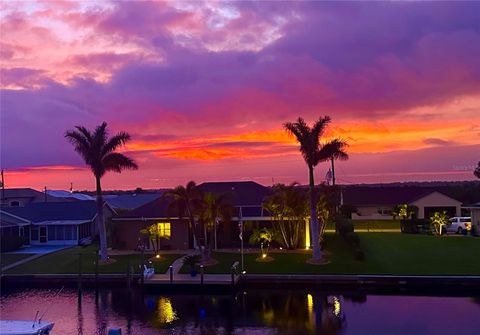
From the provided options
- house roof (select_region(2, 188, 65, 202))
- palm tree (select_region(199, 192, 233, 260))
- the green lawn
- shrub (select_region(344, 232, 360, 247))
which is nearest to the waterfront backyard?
shrub (select_region(344, 232, 360, 247))

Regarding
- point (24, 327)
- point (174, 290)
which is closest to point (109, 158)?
point (174, 290)

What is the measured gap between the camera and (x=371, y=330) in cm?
2692

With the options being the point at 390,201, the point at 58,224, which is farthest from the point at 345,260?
the point at 390,201

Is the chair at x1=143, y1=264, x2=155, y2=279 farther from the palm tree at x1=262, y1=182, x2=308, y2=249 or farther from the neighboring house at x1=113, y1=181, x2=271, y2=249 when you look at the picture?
the palm tree at x1=262, y1=182, x2=308, y2=249

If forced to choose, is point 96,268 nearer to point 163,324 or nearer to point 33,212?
point 163,324

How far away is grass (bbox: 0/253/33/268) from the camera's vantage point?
146 ft

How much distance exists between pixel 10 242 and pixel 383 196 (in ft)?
173

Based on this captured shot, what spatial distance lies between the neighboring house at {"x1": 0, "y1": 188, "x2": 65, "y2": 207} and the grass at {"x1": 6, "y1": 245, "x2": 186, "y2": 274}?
129 ft

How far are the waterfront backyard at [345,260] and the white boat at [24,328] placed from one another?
14.5 meters

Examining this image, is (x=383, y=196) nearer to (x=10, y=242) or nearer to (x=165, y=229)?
(x=165, y=229)

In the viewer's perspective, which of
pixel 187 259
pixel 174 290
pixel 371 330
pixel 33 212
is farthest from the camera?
pixel 33 212

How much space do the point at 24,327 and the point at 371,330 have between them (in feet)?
52.3

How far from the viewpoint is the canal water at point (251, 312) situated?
27625 millimetres

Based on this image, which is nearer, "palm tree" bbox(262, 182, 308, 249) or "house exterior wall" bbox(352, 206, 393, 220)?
"palm tree" bbox(262, 182, 308, 249)
